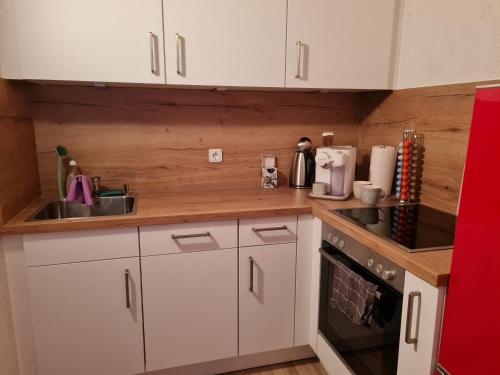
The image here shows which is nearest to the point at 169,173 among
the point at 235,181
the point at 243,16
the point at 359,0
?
the point at 235,181

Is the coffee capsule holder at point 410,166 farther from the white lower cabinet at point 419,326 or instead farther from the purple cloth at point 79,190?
the purple cloth at point 79,190

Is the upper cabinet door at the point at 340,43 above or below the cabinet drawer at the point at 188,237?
above

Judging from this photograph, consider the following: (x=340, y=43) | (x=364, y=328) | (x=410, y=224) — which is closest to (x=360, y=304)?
(x=364, y=328)

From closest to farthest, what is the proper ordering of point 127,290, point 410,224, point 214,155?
point 410,224, point 127,290, point 214,155

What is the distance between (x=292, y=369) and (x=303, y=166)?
3.66ft

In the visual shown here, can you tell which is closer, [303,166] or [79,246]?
[79,246]

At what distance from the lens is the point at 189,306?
1606mm

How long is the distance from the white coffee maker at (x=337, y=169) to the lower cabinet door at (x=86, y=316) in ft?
3.36

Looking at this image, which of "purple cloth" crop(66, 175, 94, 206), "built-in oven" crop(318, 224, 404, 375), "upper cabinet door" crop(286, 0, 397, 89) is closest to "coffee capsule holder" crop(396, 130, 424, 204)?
"upper cabinet door" crop(286, 0, 397, 89)

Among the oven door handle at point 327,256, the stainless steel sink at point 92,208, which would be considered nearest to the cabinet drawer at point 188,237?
the stainless steel sink at point 92,208

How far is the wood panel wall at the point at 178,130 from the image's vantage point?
179 cm

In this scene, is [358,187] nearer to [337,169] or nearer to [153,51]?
[337,169]

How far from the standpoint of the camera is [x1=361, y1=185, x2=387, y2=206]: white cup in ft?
5.37

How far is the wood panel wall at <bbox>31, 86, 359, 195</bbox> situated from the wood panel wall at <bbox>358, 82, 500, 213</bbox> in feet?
1.17
